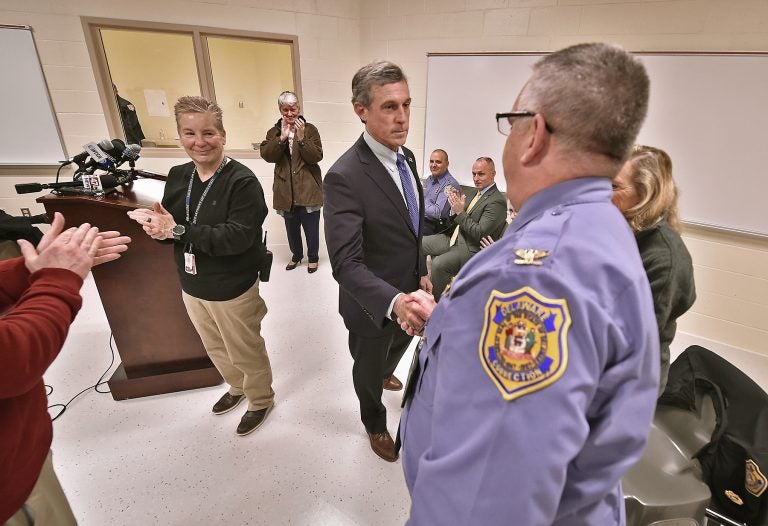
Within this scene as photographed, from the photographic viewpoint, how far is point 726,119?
2.54m

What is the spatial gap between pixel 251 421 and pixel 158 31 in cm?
362

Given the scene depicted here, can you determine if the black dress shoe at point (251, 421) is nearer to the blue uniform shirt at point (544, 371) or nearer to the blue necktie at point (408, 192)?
the blue necktie at point (408, 192)

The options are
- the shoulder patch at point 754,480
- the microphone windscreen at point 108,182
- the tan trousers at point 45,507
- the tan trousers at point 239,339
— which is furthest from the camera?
the microphone windscreen at point 108,182

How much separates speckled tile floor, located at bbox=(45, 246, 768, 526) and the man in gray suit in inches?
34.4

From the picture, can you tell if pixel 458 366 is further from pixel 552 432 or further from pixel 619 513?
pixel 619 513

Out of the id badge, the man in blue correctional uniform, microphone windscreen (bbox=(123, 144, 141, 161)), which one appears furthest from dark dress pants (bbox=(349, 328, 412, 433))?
microphone windscreen (bbox=(123, 144, 141, 161))

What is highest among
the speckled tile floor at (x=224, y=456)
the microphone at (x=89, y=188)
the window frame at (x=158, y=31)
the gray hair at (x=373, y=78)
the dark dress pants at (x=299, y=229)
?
the window frame at (x=158, y=31)

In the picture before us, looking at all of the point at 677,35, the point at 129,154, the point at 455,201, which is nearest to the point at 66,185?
the point at 129,154

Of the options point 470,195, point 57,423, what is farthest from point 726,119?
point 57,423

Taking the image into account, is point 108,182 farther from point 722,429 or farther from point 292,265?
point 722,429

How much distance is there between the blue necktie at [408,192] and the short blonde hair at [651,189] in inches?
29.7

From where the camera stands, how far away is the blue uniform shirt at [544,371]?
0.52 metres

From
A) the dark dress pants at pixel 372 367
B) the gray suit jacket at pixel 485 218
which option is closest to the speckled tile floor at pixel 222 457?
the dark dress pants at pixel 372 367

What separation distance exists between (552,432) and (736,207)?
312cm
